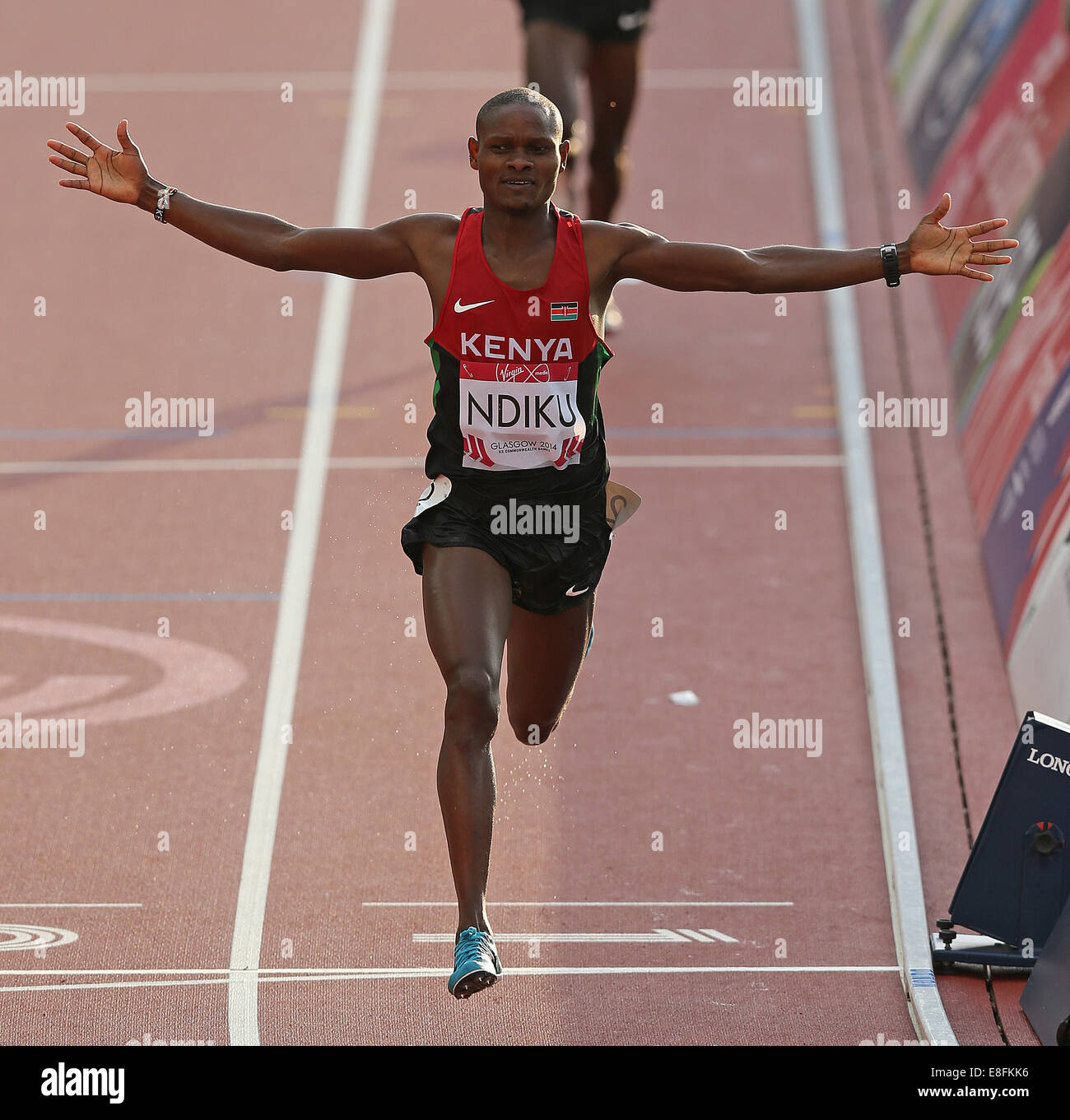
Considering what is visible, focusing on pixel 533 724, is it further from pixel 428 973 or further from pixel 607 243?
pixel 607 243

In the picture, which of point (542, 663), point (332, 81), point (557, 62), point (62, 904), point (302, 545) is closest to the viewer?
point (542, 663)

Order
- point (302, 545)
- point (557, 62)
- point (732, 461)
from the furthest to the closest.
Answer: point (557, 62), point (732, 461), point (302, 545)

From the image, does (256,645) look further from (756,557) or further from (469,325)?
(469,325)

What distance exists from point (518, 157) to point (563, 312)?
43cm

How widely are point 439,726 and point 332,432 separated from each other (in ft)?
8.57

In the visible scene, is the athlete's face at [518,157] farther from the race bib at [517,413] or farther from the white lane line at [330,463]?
the white lane line at [330,463]

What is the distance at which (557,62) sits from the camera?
9.38 metres

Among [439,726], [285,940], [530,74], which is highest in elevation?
[530,74]

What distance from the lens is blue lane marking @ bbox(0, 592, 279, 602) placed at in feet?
26.5

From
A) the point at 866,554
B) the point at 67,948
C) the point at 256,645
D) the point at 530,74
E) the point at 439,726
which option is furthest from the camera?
the point at 530,74

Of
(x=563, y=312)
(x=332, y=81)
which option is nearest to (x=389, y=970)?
(x=563, y=312)

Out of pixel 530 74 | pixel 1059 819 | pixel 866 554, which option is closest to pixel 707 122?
pixel 530 74

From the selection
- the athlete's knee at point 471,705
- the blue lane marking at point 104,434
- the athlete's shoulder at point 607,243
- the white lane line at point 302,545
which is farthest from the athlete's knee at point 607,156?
the athlete's knee at point 471,705

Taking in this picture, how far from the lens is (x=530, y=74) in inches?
369
